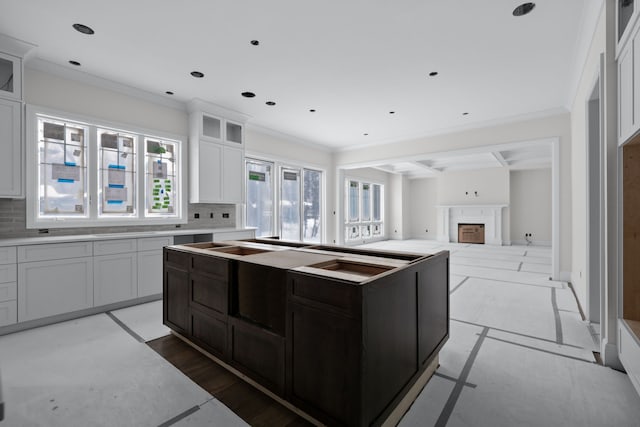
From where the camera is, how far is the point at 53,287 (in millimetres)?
3137

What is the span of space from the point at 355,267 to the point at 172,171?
4020 mm

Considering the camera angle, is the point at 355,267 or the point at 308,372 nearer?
the point at 308,372

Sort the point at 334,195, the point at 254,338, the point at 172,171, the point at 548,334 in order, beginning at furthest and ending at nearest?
the point at 334,195 < the point at 172,171 < the point at 548,334 < the point at 254,338

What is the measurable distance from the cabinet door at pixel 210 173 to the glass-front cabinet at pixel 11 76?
2.11 meters

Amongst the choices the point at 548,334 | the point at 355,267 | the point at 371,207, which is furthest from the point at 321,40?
the point at 371,207

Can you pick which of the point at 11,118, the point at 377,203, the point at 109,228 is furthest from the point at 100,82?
the point at 377,203

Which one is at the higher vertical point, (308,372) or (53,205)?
(53,205)

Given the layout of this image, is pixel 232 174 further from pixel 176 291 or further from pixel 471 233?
pixel 471 233

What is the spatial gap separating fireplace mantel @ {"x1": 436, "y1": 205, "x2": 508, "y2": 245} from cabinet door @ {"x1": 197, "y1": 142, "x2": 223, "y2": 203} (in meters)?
8.87

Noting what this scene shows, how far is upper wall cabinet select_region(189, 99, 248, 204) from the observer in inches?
186

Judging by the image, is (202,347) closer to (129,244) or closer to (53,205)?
(129,244)

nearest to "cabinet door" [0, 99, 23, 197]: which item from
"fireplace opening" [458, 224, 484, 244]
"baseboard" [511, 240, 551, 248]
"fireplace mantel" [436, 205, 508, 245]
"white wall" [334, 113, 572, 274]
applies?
"white wall" [334, 113, 572, 274]

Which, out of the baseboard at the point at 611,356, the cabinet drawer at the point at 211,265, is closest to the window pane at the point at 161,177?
the cabinet drawer at the point at 211,265

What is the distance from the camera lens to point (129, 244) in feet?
12.1
